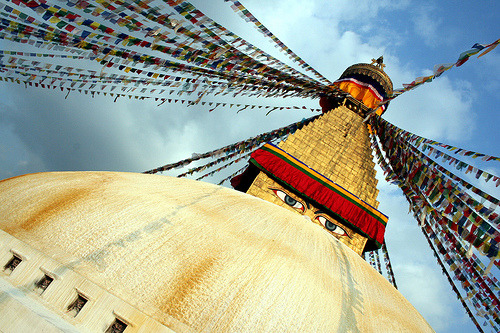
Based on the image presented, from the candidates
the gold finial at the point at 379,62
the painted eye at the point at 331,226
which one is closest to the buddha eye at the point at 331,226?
the painted eye at the point at 331,226

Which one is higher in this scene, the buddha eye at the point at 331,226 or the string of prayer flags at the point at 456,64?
the string of prayer flags at the point at 456,64

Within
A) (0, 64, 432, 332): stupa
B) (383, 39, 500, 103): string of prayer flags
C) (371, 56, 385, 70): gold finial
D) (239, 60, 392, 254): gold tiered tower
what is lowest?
(0, 64, 432, 332): stupa

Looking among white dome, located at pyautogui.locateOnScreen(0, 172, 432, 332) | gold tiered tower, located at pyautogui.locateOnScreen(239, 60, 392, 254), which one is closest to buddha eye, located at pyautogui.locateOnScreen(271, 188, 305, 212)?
gold tiered tower, located at pyautogui.locateOnScreen(239, 60, 392, 254)

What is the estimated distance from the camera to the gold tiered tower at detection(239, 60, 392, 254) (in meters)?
5.93

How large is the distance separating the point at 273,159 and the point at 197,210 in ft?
11.1

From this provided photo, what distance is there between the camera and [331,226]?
5926mm

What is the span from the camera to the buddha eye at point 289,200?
5993 mm

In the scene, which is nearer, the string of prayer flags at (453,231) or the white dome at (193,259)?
the white dome at (193,259)

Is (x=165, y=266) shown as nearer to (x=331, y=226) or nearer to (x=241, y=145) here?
(x=331, y=226)

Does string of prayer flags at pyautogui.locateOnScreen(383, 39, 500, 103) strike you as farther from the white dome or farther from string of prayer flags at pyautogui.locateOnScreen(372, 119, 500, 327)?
the white dome

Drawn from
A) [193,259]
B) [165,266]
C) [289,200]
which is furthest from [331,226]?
[165,266]

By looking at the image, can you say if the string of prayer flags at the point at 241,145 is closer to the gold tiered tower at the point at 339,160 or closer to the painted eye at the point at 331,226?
the gold tiered tower at the point at 339,160

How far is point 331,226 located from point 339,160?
6.81 ft

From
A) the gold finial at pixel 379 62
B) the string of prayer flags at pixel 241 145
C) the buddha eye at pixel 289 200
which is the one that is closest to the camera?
the buddha eye at pixel 289 200
